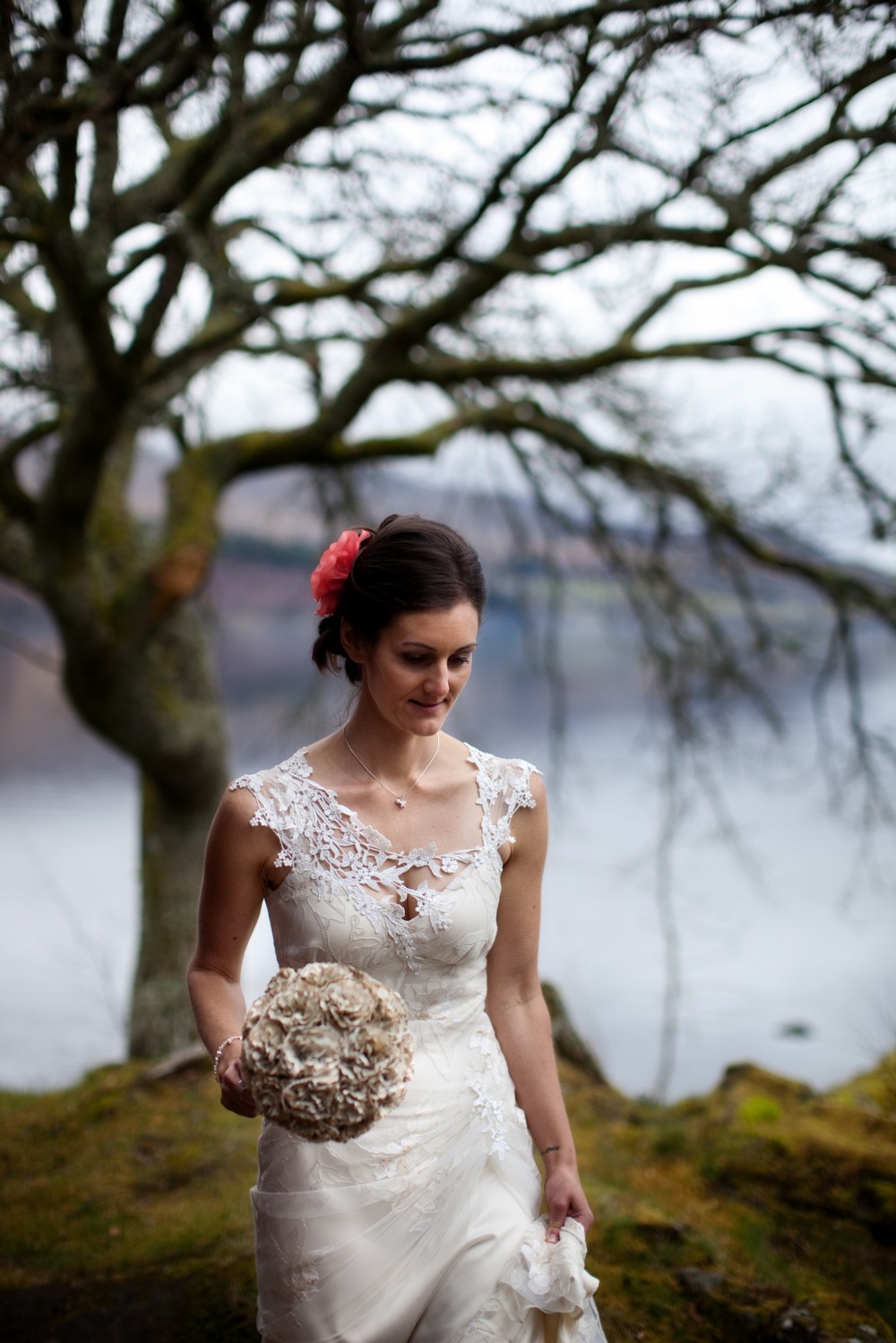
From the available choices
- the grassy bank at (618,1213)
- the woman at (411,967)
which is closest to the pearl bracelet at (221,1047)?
the woman at (411,967)

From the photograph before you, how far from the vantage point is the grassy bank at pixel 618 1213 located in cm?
275

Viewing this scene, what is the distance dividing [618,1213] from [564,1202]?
53.0 inches

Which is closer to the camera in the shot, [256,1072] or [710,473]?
[256,1072]

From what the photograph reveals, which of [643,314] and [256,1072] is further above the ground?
[643,314]

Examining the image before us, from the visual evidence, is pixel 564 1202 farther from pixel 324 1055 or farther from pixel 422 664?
pixel 422 664

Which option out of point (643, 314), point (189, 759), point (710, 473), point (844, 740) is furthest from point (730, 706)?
point (189, 759)

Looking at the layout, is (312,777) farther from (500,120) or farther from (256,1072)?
(500,120)

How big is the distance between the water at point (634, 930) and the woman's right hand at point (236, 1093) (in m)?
4.05

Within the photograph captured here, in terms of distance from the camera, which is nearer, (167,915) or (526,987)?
(526,987)

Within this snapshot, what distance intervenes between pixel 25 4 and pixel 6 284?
2267 millimetres

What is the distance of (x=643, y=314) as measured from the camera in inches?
207

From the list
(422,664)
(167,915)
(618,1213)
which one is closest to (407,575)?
(422,664)

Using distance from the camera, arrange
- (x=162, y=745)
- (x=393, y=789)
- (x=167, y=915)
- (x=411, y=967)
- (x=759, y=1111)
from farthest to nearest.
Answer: (x=167, y=915) → (x=162, y=745) → (x=759, y=1111) → (x=393, y=789) → (x=411, y=967)

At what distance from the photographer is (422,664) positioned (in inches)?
80.5
